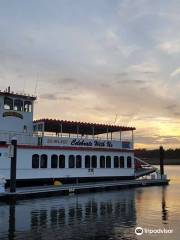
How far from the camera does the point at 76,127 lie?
1641 inches

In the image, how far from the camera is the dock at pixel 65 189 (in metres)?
29.9

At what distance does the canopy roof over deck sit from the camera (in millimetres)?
38562

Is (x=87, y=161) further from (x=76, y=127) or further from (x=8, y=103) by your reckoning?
(x=8, y=103)

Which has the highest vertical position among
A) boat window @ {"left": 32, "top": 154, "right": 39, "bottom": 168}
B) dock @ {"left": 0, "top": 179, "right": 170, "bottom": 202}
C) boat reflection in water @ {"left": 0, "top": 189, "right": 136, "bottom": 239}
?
boat window @ {"left": 32, "top": 154, "right": 39, "bottom": 168}

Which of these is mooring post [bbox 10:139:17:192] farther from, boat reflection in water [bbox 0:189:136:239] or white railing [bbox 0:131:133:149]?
white railing [bbox 0:131:133:149]

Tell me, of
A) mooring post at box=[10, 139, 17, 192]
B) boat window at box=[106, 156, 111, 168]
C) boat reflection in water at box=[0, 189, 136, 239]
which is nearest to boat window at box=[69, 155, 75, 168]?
boat window at box=[106, 156, 111, 168]

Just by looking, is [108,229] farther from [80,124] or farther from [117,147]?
[117,147]

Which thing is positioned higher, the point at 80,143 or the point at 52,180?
the point at 80,143

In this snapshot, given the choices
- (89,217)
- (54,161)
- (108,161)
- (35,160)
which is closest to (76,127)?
(108,161)

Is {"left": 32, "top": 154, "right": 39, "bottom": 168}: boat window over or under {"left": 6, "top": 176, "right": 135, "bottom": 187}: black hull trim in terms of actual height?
over

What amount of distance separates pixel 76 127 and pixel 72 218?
61.3ft

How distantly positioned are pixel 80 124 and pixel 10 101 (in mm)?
7190

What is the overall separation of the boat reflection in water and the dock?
2.91ft

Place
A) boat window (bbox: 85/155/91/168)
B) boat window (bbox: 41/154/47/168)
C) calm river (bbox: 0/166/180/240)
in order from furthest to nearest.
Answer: boat window (bbox: 85/155/91/168) → boat window (bbox: 41/154/47/168) → calm river (bbox: 0/166/180/240)
